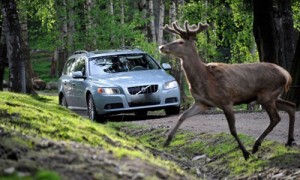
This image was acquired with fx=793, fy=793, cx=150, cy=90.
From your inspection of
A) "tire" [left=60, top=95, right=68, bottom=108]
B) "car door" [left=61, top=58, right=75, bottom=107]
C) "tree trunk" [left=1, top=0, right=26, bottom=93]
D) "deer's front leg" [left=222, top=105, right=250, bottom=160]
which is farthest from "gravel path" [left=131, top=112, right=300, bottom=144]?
"tree trunk" [left=1, top=0, right=26, bottom=93]

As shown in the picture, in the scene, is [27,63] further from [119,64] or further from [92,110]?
[92,110]

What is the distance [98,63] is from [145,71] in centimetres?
131

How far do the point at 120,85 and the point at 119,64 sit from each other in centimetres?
157

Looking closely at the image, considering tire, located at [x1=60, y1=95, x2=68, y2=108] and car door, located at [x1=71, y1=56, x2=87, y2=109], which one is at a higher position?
car door, located at [x1=71, y1=56, x2=87, y2=109]

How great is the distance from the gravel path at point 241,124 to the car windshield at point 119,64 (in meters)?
1.64

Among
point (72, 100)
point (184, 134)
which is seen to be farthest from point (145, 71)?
point (184, 134)

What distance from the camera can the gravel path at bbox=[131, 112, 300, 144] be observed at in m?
14.4

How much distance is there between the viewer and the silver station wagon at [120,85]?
19.4 meters

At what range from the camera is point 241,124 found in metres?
16.6

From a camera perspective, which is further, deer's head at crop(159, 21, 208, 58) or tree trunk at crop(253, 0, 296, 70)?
tree trunk at crop(253, 0, 296, 70)

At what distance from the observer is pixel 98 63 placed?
68.3 ft

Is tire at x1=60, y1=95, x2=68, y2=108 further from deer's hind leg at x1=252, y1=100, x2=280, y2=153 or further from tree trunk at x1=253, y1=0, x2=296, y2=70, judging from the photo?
deer's hind leg at x1=252, y1=100, x2=280, y2=153

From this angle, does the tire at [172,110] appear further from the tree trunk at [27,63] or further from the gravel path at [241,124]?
the tree trunk at [27,63]

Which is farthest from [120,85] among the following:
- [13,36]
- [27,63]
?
[27,63]
